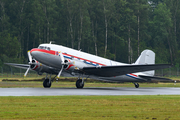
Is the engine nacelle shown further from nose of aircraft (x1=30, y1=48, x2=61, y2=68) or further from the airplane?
nose of aircraft (x1=30, y1=48, x2=61, y2=68)

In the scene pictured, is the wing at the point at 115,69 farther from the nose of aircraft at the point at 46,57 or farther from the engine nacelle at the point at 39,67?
the engine nacelle at the point at 39,67

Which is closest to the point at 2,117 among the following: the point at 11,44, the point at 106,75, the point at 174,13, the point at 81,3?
the point at 106,75

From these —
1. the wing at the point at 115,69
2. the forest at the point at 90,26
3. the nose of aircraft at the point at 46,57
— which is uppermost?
the forest at the point at 90,26

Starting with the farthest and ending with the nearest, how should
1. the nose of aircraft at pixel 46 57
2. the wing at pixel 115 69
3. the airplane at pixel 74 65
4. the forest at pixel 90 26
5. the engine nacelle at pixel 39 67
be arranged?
the forest at pixel 90 26 < the engine nacelle at pixel 39 67 < the wing at pixel 115 69 < the airplane at pixel 74 65 < the nose of aircraft at pixel 46 57

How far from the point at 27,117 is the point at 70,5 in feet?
248

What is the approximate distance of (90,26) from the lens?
Answer: 318 ft

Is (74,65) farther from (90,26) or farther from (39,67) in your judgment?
(90,26)

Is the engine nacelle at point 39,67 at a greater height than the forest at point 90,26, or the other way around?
the forest at point 90,26

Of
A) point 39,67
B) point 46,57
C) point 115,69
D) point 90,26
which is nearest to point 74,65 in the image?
point 46,57

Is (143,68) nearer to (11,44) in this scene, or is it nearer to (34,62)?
(34,62)

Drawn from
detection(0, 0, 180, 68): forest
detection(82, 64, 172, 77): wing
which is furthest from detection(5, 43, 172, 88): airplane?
detection(0, 0, 180, 68): forest

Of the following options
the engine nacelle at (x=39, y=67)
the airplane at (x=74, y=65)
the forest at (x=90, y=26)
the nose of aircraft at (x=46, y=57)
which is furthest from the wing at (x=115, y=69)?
the forest at (x=90, y=26)

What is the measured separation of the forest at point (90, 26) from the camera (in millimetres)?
85625

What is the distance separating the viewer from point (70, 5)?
284 feet
